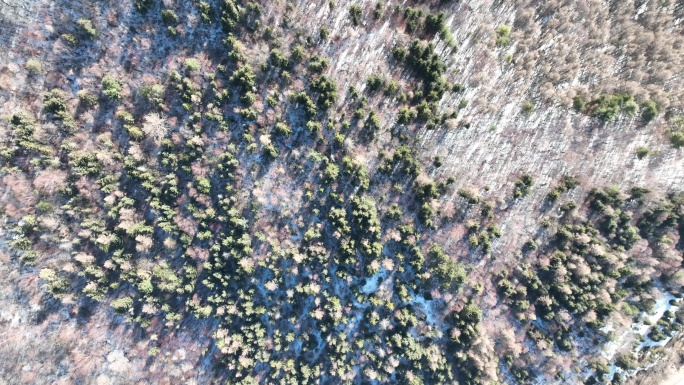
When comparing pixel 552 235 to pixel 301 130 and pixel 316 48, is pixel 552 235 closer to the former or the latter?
pixel 301 130

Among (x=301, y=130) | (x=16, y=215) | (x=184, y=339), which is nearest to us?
(x=16, y=215)

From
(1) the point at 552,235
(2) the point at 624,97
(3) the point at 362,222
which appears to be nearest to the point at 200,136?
(3) the point at 362,222

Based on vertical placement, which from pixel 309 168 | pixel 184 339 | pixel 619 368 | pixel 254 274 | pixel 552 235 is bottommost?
pixel 184 339

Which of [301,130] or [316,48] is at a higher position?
[316,48]

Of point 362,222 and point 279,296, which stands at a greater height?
point 362,222

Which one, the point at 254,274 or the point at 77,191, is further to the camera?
the point at 254,274

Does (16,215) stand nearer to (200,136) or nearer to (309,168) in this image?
(200,136)

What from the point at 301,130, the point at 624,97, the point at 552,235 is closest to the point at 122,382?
the point at 301,130

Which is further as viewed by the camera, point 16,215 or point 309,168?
point 309,168

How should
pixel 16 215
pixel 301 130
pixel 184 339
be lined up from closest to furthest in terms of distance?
pixel 16 215
pixel 301 130
pixel 184 339
